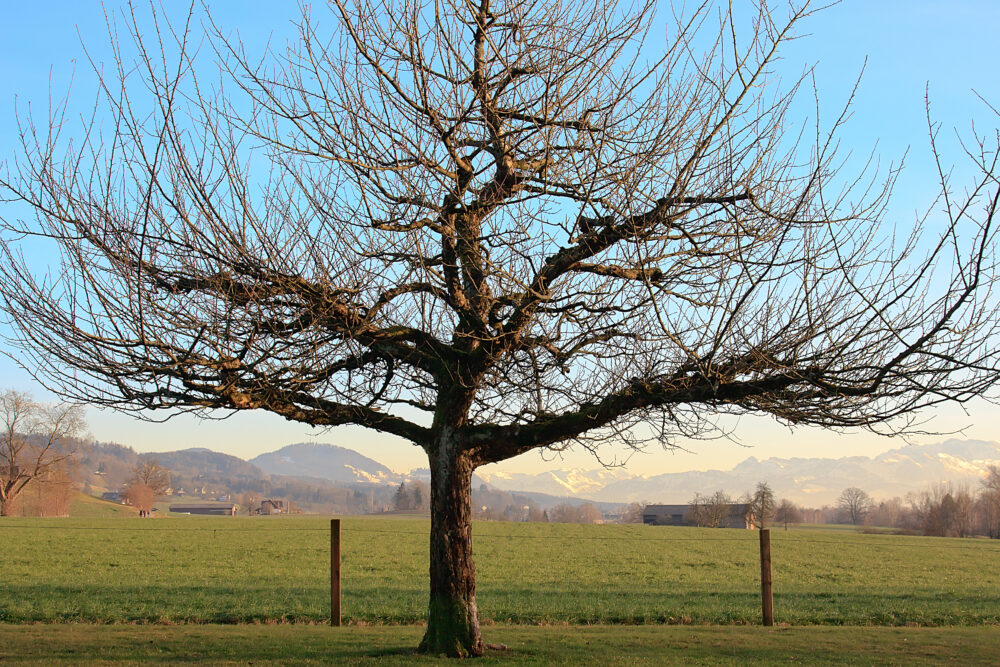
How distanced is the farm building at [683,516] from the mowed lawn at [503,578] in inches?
1569

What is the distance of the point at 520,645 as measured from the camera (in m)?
10.5

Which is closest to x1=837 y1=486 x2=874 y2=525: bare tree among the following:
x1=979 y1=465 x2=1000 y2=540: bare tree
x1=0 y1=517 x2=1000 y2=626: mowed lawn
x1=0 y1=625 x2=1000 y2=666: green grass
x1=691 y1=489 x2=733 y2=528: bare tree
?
x1=979 y1=465 x2=1000 y2=540: bare tree

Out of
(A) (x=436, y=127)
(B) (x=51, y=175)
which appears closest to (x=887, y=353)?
(A) (x=436, y=127)

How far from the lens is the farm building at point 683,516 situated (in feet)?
292

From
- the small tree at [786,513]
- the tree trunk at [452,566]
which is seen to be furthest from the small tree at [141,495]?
the tree trunk at [452,566]

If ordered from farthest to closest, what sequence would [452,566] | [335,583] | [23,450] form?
[23,450], [335,583], [452,566]

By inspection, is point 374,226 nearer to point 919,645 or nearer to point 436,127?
point 436,127

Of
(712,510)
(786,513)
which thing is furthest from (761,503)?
(786,513)

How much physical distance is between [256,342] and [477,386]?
8.85 ft

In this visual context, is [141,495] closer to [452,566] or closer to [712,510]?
[712,510]

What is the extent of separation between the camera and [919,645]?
11.4 meters

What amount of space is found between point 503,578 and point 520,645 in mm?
16383

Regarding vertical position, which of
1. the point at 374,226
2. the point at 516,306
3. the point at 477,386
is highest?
the point at 374,226

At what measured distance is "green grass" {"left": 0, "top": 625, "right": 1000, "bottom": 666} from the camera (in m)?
9.35
